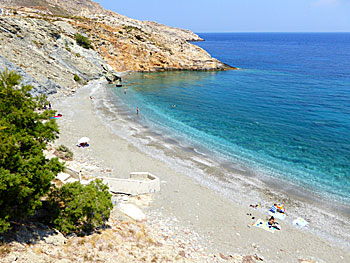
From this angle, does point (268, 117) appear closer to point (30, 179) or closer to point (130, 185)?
point (130, 185)

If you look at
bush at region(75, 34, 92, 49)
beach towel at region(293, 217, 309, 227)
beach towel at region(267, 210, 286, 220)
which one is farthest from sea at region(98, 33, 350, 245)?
bush at region(75, 34, 92, 49)

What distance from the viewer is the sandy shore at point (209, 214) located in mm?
17203

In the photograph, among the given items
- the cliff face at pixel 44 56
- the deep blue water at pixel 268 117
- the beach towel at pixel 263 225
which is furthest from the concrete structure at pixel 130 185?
the cliff face at pixel 44 56

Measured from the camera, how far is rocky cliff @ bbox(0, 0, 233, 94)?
51.3 m

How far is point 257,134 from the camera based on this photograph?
37.3 m

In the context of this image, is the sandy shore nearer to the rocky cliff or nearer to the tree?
the tree

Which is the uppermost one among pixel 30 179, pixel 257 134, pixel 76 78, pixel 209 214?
A: pixel 76 78

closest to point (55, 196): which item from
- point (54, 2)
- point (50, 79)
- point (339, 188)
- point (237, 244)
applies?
point (237, 244)

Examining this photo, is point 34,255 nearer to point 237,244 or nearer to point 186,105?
point 237,244

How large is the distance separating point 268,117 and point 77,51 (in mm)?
59494

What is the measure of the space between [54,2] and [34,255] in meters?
214

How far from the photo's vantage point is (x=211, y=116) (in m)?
45.8

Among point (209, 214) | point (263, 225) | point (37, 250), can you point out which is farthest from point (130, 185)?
point (263, 225)

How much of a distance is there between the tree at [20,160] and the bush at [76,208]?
1892 millimetres
